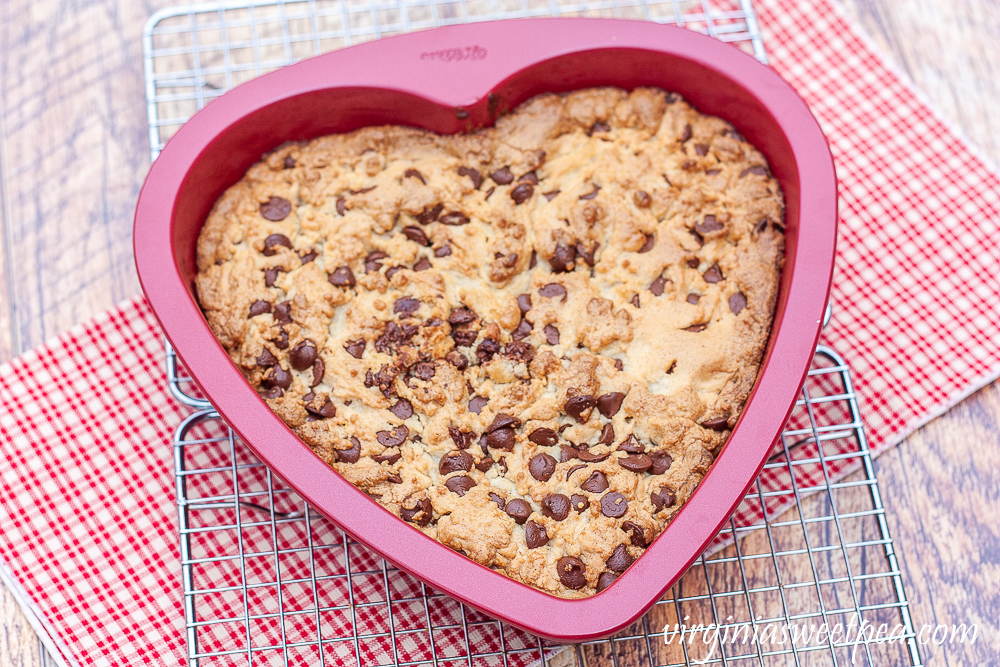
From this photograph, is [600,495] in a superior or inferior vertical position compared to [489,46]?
inferior

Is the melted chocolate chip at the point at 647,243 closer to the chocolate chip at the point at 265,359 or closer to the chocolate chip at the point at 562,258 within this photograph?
the chocolate chip at the point at 562,258

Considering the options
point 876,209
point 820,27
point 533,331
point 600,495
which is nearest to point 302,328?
point 533,331

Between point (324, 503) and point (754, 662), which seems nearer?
point (324, 503)

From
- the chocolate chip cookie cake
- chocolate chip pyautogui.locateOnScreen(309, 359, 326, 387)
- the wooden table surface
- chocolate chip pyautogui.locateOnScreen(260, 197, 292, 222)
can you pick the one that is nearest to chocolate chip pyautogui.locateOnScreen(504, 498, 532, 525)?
the chocolate chip cookie cake

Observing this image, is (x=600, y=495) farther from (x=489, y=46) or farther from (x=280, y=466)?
(x=489, y=46)

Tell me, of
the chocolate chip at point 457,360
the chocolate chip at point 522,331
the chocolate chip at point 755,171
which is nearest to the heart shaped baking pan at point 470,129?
the chocolate chip at point 755,171

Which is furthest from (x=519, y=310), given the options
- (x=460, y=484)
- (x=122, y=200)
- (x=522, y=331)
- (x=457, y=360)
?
(x=122, y=200)
